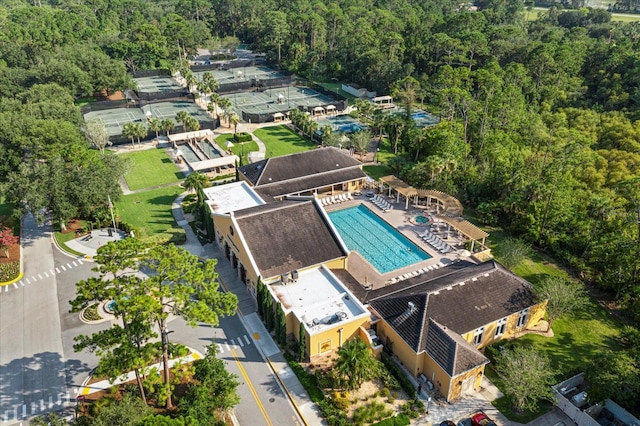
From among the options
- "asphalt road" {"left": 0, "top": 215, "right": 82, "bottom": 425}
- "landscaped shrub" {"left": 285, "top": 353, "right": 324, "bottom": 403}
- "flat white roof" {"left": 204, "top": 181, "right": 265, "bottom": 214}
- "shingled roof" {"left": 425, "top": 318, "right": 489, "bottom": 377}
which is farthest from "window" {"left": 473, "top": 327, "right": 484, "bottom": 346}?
"asphalt road" {"left": 0, "top": 215, "right": 82, "bottom": 425}

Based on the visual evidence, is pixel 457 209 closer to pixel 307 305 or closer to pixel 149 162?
pixel 307 305

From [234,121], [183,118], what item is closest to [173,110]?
[183,118]

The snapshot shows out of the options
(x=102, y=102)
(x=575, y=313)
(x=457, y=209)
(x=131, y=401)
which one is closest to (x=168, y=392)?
(x=131, y=401)

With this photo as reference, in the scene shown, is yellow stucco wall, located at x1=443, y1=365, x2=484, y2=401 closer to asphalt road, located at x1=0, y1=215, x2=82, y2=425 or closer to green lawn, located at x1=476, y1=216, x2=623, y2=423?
green lawn, located at x1=476, y1=216, x2=623, y2=423

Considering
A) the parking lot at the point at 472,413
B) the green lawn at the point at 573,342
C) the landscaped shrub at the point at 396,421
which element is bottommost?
the parking lot at the point at 472,413

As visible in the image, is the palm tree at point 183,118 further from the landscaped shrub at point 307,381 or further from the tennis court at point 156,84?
the landscaped shrub at point 307,381

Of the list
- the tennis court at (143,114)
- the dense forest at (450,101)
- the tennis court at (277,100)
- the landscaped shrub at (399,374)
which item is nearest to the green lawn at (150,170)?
the dense forest at (450,101)
